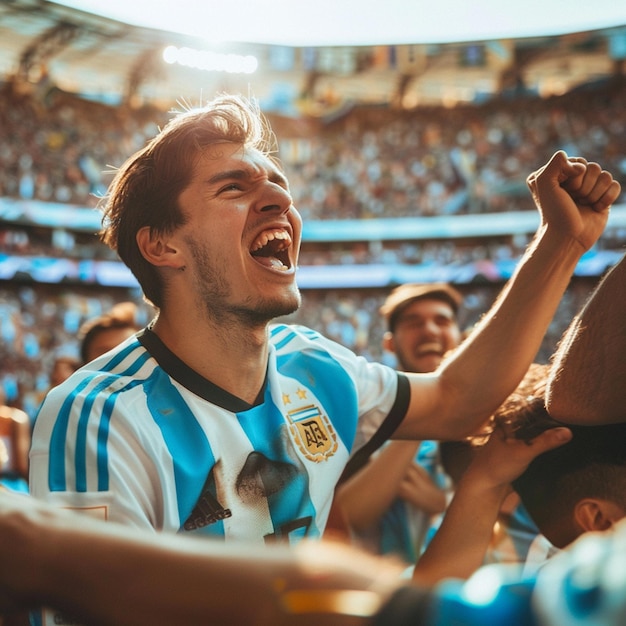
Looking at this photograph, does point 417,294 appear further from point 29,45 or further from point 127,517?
point 29,45

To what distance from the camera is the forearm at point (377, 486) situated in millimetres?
3059

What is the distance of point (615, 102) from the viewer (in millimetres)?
19484

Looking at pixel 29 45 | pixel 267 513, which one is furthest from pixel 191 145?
pixel 29 45

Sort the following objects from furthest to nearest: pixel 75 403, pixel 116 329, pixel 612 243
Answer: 1. pixel 612 243
2. pixel 116 329
3. pixel 75 403

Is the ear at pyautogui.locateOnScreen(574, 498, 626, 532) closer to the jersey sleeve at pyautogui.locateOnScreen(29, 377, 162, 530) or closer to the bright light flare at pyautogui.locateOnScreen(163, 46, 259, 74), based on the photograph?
the jersey sleeve at pyautogui.locateOnScreen(29, 377, 162, 530)

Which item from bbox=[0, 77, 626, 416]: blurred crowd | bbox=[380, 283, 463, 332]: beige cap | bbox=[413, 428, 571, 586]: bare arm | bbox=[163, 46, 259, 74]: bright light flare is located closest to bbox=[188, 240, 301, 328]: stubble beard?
bbox=[413, 428, 571, 586]: bare arm

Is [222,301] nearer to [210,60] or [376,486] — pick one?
[376,486]

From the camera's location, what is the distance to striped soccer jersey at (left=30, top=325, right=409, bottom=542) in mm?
1588

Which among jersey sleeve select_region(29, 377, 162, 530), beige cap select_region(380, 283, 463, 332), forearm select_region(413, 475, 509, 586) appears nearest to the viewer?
jersey sleeve select_region(29, 377, 162, 530)

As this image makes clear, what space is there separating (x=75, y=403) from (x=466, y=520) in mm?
1170

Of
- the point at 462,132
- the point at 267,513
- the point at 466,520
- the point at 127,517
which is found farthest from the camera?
the point at 462,132

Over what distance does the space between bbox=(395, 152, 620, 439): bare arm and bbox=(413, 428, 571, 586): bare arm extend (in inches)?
6.0

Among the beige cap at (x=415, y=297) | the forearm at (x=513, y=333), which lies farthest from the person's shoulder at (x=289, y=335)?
the beige cap at (x=415, y=297)

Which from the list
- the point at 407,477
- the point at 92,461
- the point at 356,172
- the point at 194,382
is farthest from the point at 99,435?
the point at 356,172
